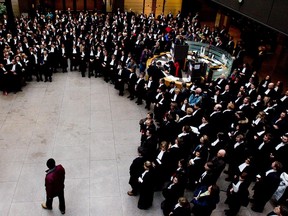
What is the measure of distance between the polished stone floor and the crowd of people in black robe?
23.5 inches

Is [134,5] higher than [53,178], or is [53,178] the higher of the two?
[134,5]

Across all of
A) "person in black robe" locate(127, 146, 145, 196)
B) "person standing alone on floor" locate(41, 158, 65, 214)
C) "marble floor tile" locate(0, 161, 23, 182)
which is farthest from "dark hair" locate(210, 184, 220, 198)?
"marble floor tile" locate(0, 161, 23, 182)

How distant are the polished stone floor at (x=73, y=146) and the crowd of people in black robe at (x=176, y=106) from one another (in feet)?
1.96

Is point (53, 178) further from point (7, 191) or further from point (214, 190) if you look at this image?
point (214, 190)

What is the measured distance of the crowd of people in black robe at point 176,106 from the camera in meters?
6.41

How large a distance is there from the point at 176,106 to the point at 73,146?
11.0 feet

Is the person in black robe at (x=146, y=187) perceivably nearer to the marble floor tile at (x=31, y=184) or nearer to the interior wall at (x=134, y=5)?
the marble floor tile at (x=31, y=184)

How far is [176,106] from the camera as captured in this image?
8750 mm

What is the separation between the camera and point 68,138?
29.3ft

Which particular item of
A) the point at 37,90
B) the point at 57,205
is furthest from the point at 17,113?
the point at 57,205

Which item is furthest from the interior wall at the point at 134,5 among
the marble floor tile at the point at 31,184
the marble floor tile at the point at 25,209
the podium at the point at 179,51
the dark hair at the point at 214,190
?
the dark hair at the point at 214,190

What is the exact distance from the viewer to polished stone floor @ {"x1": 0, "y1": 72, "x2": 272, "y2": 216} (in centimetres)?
675

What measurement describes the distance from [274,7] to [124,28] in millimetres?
10150

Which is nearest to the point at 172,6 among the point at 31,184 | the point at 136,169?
the point at 136,169
